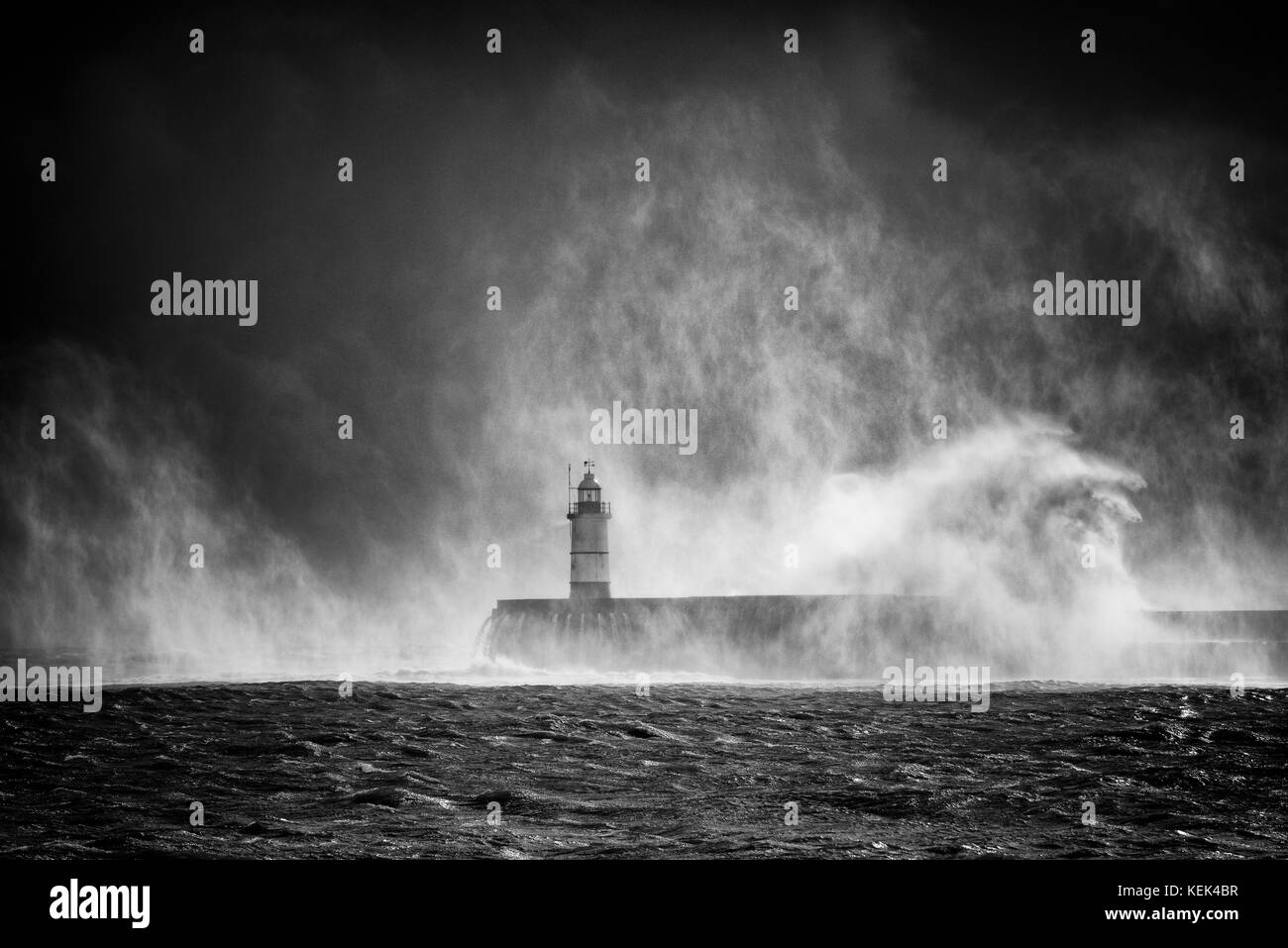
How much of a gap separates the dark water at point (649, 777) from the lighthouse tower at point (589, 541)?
11572mm

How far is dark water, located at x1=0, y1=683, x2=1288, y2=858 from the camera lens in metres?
21.1

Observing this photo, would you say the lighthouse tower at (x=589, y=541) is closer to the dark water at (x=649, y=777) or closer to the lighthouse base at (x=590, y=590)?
the lighthouse base at (x=590, y=590)

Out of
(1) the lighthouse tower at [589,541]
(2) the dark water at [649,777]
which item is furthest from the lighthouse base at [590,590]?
(2) the dark water at [649,777]

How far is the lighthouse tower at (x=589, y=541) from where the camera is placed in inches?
2445

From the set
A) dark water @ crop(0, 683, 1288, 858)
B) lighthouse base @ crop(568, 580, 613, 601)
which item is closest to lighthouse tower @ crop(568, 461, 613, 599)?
lighthouse base @ crop(568, 580, 613, 601)

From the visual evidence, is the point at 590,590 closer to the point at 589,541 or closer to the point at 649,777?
the point at 589,541

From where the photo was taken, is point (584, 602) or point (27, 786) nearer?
point (27, 786)

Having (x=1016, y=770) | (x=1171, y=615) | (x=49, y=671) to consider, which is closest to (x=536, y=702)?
(x=1016, y=770)

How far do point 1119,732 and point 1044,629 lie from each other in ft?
82.3

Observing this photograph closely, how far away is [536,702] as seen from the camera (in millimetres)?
48188

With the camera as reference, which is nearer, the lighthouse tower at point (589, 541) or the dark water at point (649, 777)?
the dark water at point (649, 777)

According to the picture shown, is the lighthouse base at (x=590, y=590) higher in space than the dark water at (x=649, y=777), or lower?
higher
